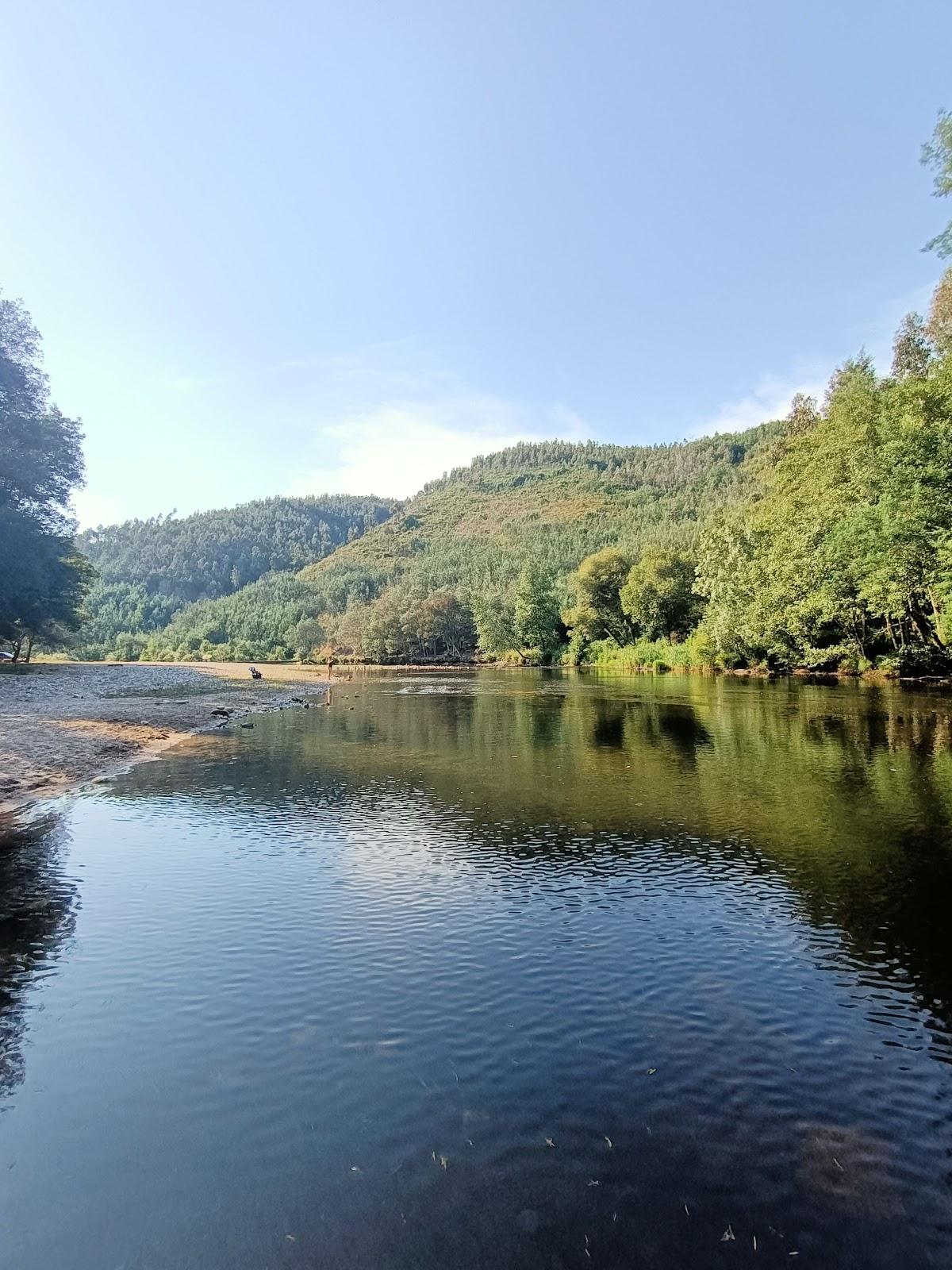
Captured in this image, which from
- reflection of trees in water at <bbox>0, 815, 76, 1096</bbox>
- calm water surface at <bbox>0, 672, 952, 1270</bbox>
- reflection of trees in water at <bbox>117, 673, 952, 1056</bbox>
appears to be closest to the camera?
calm water surface at <bbox>0, 672, 952, 1270</bbox>

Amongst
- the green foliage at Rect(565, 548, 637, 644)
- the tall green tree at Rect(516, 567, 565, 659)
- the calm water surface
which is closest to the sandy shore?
the calm water surface

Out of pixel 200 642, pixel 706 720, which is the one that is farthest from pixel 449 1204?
pixel 200 642

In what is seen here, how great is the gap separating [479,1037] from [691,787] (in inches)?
526

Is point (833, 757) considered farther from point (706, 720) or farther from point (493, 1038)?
point (493, 1038)

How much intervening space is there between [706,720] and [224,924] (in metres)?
28.4

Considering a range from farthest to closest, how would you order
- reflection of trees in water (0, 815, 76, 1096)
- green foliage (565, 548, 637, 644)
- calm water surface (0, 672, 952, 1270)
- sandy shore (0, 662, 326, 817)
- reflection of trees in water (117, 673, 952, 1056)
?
green foliage (565, 548, 637, 644) < sandy shore (0, 662, 326, 817) < reflection of trees in water (117, 673, 952, 1056) < reflection of trees in water (0, 815, 76, 1096) < calm water surface (0, 672, 952, 1270)

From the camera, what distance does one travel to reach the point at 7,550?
5659cm

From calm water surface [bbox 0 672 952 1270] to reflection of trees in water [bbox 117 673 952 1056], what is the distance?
14 centimetres

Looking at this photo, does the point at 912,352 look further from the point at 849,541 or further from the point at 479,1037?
the point at 479,1037

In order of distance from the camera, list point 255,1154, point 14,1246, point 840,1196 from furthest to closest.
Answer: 1. point 255,1154
2. point 840,1196
3. point 14,1246

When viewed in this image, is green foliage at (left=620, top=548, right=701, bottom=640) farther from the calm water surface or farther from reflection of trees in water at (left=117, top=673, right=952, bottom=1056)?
the calm water surface

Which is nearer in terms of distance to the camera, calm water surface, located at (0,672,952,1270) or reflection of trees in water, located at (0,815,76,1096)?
calm water surface, located at (0,672,952,1270)

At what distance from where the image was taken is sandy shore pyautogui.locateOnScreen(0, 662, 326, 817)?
2080 cm

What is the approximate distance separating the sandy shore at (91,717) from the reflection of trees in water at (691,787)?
90.4 inches
